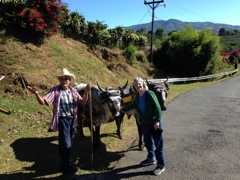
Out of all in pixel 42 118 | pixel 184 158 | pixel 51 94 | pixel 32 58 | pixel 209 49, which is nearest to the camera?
pixel 51 94

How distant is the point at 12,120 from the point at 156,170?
4.83m

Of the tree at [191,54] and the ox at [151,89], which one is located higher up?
the tree at [191,54]

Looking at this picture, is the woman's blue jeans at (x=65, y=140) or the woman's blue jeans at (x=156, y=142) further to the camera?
the woman's blue jeans at (x=156, y=142)

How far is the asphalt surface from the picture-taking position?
226 inches

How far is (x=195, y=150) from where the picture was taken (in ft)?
23.2

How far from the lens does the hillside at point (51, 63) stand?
1106cm

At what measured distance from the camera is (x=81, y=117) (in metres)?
7.84

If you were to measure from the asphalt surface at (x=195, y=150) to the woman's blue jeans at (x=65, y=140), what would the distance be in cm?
42

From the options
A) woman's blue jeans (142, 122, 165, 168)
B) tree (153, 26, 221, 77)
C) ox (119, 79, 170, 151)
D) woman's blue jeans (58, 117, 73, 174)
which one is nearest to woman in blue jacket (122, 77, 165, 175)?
woman's blue jeans (142, 122, 165, 168)

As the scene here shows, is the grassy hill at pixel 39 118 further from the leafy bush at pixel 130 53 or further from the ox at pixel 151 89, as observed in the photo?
the leafy bush at pixel 130 53

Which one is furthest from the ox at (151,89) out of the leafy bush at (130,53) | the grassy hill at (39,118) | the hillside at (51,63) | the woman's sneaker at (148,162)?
the leafy bush at (130,53)

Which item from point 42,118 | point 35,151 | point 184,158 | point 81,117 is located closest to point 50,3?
point 42,118

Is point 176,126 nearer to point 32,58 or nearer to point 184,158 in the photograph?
point 184,158

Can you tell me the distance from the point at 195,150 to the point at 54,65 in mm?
7834
